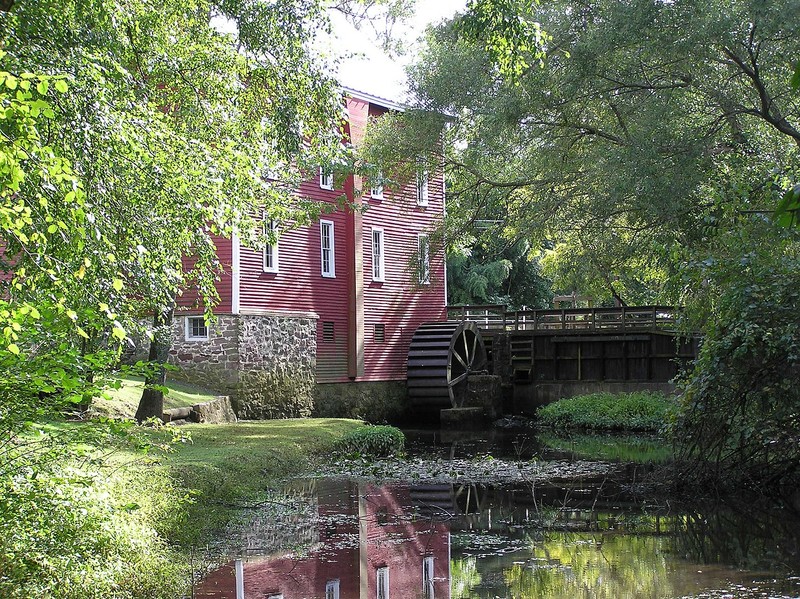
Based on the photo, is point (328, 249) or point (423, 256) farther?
point (328, 249)

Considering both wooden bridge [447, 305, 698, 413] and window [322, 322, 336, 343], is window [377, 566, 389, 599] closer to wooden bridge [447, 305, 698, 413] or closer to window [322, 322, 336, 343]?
window [322, 322, 336, 343]

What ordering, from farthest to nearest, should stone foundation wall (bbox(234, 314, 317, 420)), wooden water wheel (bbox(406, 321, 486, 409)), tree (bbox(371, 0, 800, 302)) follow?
wooden water wheel (bbox(406, 321, 486, 409)) → stone foundation wall (bbox(234, 314, 317, 420)) → tree (bbox(371, 0, 800, 302))

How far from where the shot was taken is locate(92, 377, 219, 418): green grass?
52.8 feet

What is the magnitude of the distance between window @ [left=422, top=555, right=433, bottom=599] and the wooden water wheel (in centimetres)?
1780

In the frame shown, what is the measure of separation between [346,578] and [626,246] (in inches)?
487

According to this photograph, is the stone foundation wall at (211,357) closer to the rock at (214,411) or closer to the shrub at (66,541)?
the rock at (214,411)

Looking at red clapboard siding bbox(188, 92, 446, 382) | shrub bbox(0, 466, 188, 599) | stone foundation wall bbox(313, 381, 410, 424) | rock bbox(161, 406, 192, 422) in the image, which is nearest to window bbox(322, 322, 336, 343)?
red clapboard siding bbox(188, 92, 446, 382)

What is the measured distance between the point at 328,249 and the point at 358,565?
1746 centimetres

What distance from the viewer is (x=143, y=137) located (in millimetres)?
8086

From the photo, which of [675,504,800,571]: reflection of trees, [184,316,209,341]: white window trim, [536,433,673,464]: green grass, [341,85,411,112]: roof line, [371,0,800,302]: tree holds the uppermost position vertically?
[341,85,411,112]: roof line

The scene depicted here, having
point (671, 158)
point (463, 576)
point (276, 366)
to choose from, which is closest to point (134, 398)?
point (276, 366)

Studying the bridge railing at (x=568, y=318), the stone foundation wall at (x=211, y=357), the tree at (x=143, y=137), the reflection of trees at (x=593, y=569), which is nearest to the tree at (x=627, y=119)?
the tree at (x=143, y=137)

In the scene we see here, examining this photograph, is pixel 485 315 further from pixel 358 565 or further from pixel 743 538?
pixel 358 565

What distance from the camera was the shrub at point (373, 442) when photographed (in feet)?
56.4
